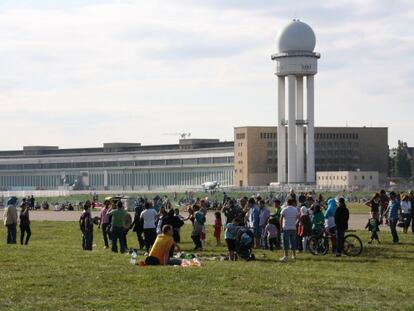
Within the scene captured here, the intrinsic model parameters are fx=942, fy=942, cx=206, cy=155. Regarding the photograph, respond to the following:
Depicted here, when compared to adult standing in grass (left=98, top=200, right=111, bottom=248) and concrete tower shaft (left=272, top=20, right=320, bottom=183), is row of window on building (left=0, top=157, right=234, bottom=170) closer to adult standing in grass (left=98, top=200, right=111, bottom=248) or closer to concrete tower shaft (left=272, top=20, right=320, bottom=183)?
concrete tower shaft (left=272, top=20, right=320, bottom=183)

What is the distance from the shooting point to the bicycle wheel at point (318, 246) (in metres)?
27.1

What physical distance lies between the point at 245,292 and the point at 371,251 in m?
11.3

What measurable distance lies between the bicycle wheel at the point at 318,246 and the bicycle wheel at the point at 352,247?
0.55m

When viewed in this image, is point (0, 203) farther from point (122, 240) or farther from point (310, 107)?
point (122, 240)

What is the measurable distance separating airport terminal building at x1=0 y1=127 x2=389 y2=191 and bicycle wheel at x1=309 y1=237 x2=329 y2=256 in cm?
12558

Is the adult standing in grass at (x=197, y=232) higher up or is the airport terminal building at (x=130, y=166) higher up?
the airport terminal building at (x=130, y=166)

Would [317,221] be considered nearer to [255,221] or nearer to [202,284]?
[255,221]

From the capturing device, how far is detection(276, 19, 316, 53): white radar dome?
430 ft

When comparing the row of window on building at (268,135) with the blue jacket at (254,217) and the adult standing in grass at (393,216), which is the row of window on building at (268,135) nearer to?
the adult standing in grass at (393,216)

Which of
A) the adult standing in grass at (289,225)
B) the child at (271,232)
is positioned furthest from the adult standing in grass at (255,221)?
the adult standing in grass at (289,225)

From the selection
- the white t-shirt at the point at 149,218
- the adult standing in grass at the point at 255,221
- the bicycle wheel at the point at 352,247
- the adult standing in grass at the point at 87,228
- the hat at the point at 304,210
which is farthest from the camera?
the adult standing in grass at the point at 255,221

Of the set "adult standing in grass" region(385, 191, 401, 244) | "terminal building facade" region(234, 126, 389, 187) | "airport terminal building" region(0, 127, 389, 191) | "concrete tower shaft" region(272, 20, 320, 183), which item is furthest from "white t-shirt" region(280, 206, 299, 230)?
"terminal building facade" region(234, 126, 389, 187)

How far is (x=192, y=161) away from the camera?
568ft

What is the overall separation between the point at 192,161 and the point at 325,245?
479 feet
